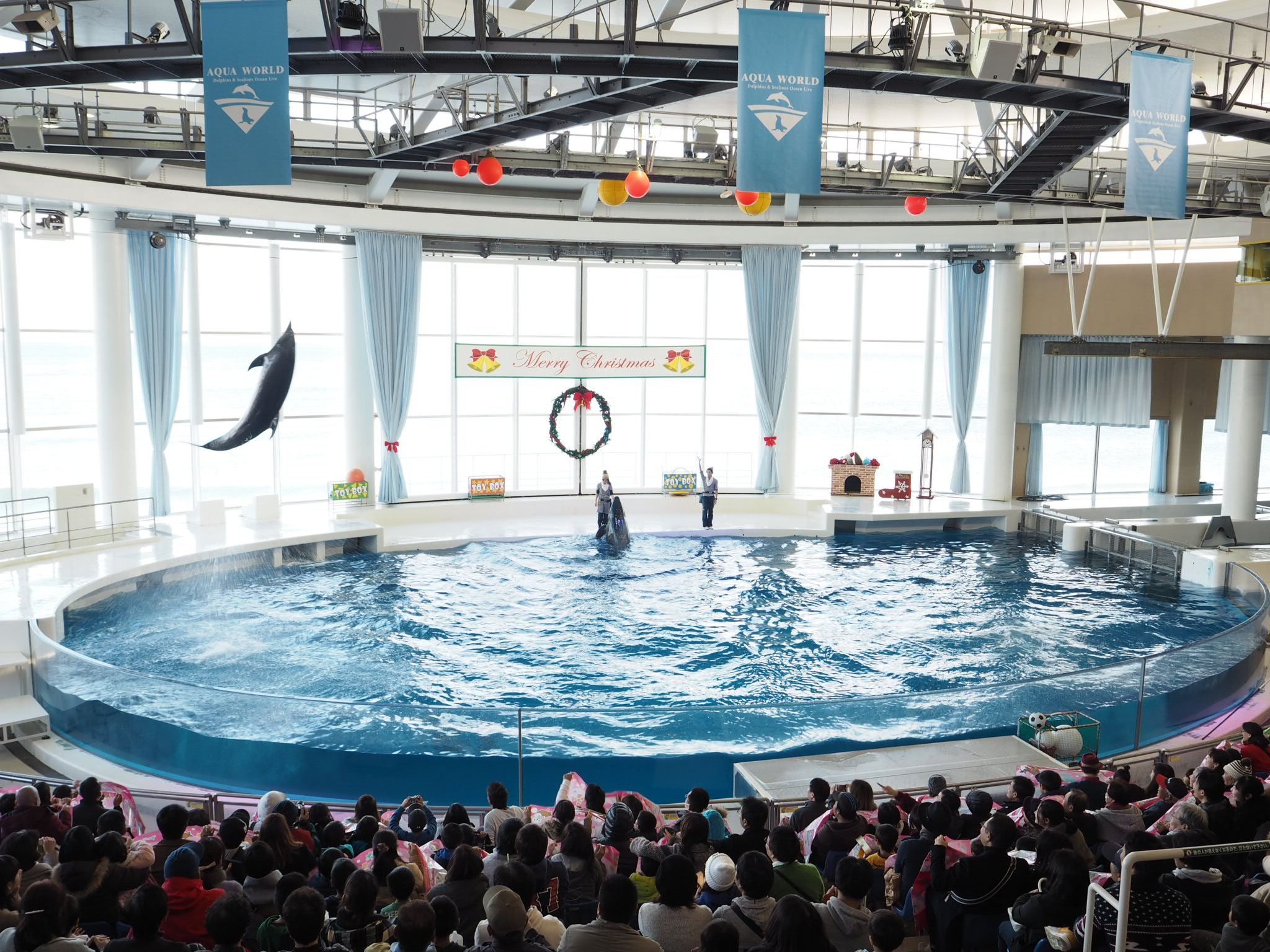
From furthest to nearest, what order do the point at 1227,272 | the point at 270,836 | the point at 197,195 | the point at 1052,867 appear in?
the point at 1227,272
the point at 197,195
the point at 270,836
the point at 1052,867

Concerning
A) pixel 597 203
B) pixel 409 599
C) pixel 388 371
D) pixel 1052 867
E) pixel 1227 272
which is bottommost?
pixel 409 599

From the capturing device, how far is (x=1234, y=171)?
55.9 feet

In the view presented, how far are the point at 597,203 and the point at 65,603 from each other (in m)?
11.2

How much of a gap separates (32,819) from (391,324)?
13.5 meters

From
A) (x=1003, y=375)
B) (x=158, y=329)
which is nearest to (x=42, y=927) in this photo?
(x=158, y=329)

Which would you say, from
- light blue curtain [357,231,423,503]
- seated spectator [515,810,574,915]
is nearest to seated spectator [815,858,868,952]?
seated spectator [515,810,574,915]

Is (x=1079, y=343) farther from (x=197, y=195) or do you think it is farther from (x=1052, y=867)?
(x=197, y=195)

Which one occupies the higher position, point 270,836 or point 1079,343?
point 1079,343

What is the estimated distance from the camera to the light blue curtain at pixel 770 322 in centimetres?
1934

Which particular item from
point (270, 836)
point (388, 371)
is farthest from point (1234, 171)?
point (270, 836)

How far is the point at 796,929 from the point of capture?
3.44 meters

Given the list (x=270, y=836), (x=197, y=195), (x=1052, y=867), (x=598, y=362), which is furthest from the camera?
(x=598, y=362)

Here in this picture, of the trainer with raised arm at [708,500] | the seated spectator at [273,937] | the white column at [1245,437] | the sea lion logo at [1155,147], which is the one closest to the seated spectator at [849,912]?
the seated spectator at [273,937]

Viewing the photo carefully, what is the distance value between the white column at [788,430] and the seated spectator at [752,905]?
52.9 feet
